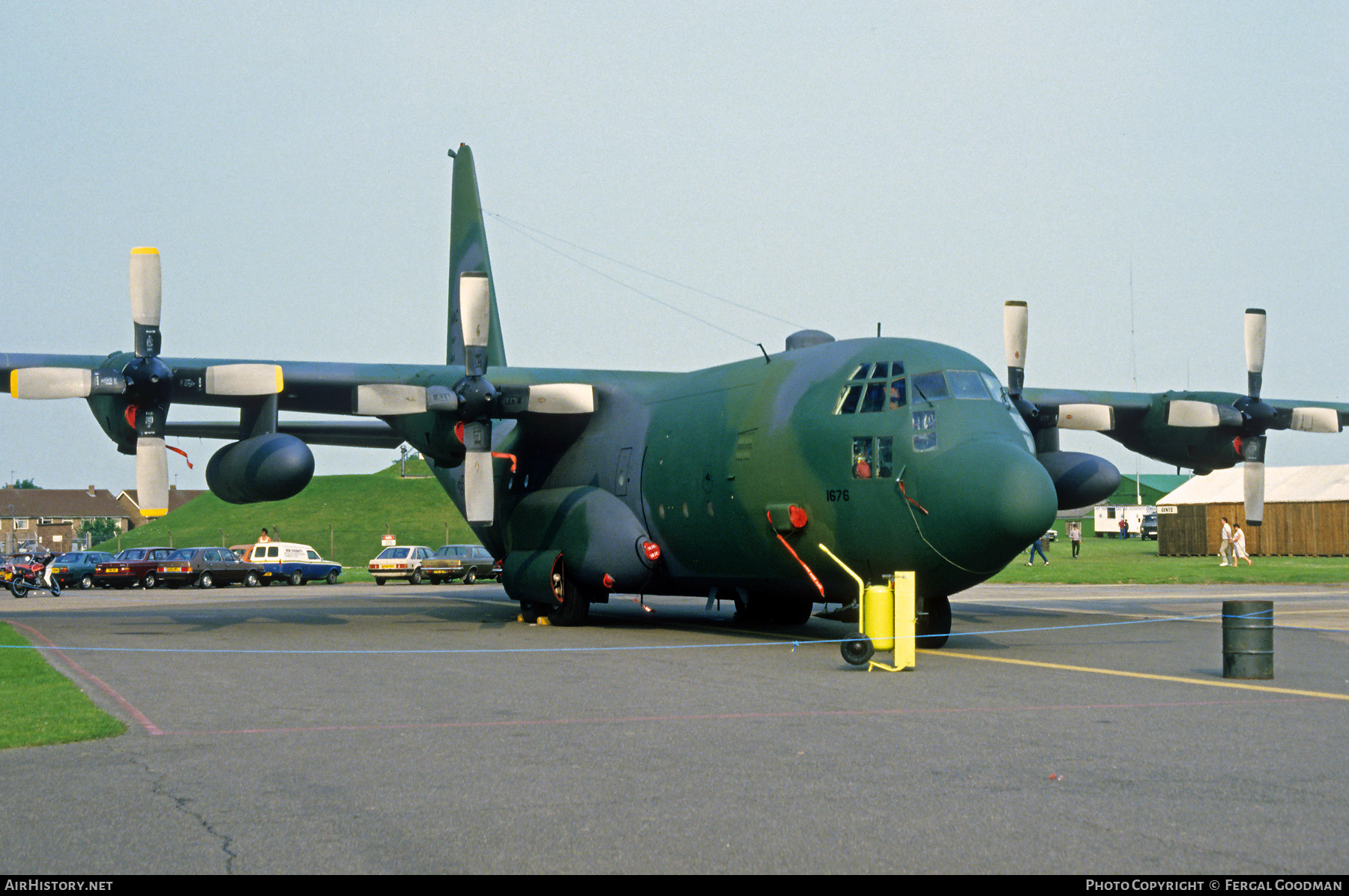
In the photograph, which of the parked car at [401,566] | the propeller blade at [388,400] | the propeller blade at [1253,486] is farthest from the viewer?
the parked car at [401,566]

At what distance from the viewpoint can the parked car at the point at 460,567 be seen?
42.6 metres

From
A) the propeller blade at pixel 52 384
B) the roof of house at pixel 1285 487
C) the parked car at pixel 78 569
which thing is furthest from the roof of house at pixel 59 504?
the propeller blade at pixel 52 384

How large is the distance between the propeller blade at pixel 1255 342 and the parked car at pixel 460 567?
26.2m

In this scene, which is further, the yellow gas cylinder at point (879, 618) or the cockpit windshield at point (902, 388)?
the cockpit windshield at point (902, 388)

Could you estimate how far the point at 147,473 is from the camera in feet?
62.6

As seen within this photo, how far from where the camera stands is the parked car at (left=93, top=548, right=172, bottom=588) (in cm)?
4200

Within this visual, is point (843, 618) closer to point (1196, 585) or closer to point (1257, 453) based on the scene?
point (1257, 453)

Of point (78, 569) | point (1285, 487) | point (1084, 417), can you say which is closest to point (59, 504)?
point (78, 569)

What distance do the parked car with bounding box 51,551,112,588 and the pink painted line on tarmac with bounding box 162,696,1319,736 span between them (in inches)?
1446

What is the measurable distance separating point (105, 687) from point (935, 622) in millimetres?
10345

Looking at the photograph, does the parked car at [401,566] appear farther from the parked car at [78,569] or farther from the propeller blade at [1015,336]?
the propeller blade at [1015,336]

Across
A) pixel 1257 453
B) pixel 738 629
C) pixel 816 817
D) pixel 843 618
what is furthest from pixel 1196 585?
pixel 816 817

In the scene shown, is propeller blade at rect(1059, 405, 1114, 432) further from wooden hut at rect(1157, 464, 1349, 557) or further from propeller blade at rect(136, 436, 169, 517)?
wooden hut at rect(1157, 464, 1349, 557)

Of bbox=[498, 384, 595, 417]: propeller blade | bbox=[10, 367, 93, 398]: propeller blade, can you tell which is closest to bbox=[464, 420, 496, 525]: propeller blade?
bbox=[498, 384, 595, 417]: propeller blade
